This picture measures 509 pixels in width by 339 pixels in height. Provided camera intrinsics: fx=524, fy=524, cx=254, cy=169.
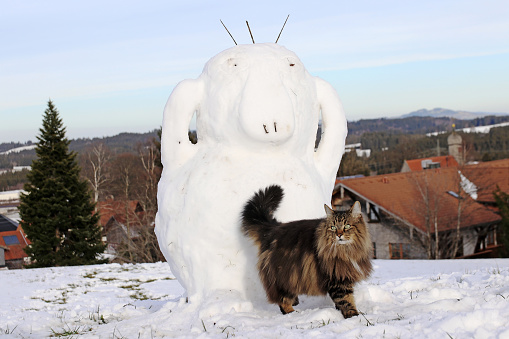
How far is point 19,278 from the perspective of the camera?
11.2 metres

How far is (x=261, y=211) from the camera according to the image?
15.3 ft

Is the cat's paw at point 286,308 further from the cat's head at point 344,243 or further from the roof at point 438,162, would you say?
the roof at point 438,162

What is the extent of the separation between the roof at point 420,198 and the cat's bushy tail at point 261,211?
17928mm

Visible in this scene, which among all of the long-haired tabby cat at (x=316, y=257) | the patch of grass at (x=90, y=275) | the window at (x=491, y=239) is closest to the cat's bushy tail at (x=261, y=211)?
the long-haired tabby cat at (x=316, y=257)

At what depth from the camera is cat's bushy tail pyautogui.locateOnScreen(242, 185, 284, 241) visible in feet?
14.9

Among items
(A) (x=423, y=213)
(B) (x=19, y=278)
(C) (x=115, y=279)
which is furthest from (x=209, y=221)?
(A) (x=423, y=213)

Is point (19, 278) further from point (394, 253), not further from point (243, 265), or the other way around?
point (394, 253)

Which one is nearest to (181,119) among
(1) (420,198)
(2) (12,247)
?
(1) (420,198)

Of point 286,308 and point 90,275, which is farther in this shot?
point 90,275

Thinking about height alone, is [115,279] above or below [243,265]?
below

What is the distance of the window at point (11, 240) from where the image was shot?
40.2m

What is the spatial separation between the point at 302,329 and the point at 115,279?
25.0ft

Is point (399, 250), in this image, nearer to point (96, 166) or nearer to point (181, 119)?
point (96, 166)

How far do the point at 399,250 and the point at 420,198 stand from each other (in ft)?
8.49
